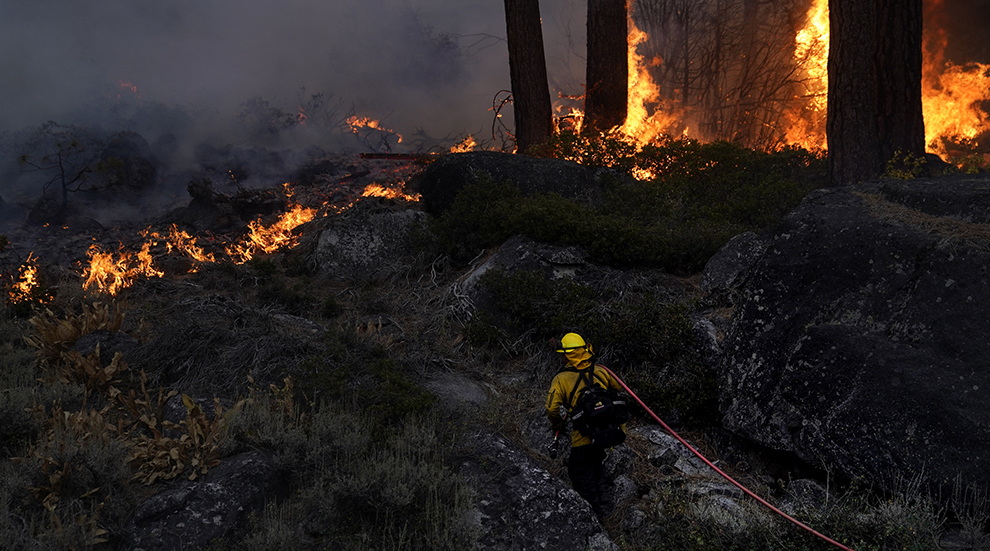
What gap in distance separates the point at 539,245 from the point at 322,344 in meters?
3.15

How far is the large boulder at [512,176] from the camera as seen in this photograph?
9711mm

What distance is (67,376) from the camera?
534 cm

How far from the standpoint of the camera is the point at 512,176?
9.73 metres

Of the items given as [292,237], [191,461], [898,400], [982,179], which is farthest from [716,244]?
[292,237]

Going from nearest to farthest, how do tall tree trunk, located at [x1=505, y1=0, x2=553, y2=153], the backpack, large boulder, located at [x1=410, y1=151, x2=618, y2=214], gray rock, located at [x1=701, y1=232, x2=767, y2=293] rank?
the backpack, gray rock, located at [x1=701, y1=232, x2=767, y2=293], large boulder, located at [x1=410, y1=151, x2=618, y2=214], tall tree trunk, located at [x1=505, y1=0, x2=553, y2=153]

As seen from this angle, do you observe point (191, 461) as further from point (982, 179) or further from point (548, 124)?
point (548, 124)

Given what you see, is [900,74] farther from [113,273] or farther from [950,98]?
[113,273]

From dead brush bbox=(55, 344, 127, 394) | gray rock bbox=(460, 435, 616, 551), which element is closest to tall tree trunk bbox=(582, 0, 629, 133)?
gray rock bbox=(460, 435, 616, 551)

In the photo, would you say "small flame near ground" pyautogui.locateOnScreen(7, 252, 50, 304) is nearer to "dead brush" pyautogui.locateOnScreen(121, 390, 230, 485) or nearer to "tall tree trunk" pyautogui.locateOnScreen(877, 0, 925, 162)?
"dead brush" pyautogui.locateOnScreen(121, 390, 230, 485)

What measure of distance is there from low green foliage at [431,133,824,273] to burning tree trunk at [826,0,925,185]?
36.6 inches

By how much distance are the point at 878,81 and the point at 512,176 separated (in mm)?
5899

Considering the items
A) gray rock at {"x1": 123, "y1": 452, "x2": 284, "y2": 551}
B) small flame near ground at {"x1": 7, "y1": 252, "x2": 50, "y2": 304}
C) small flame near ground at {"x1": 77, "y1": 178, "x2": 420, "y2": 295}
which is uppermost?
small flame near ground at {"x1": 77, "y1": 178, "x2": 420, "y2": 295}

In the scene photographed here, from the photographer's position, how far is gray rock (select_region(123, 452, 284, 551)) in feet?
11.1

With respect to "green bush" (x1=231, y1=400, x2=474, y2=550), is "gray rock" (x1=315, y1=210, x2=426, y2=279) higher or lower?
higher
